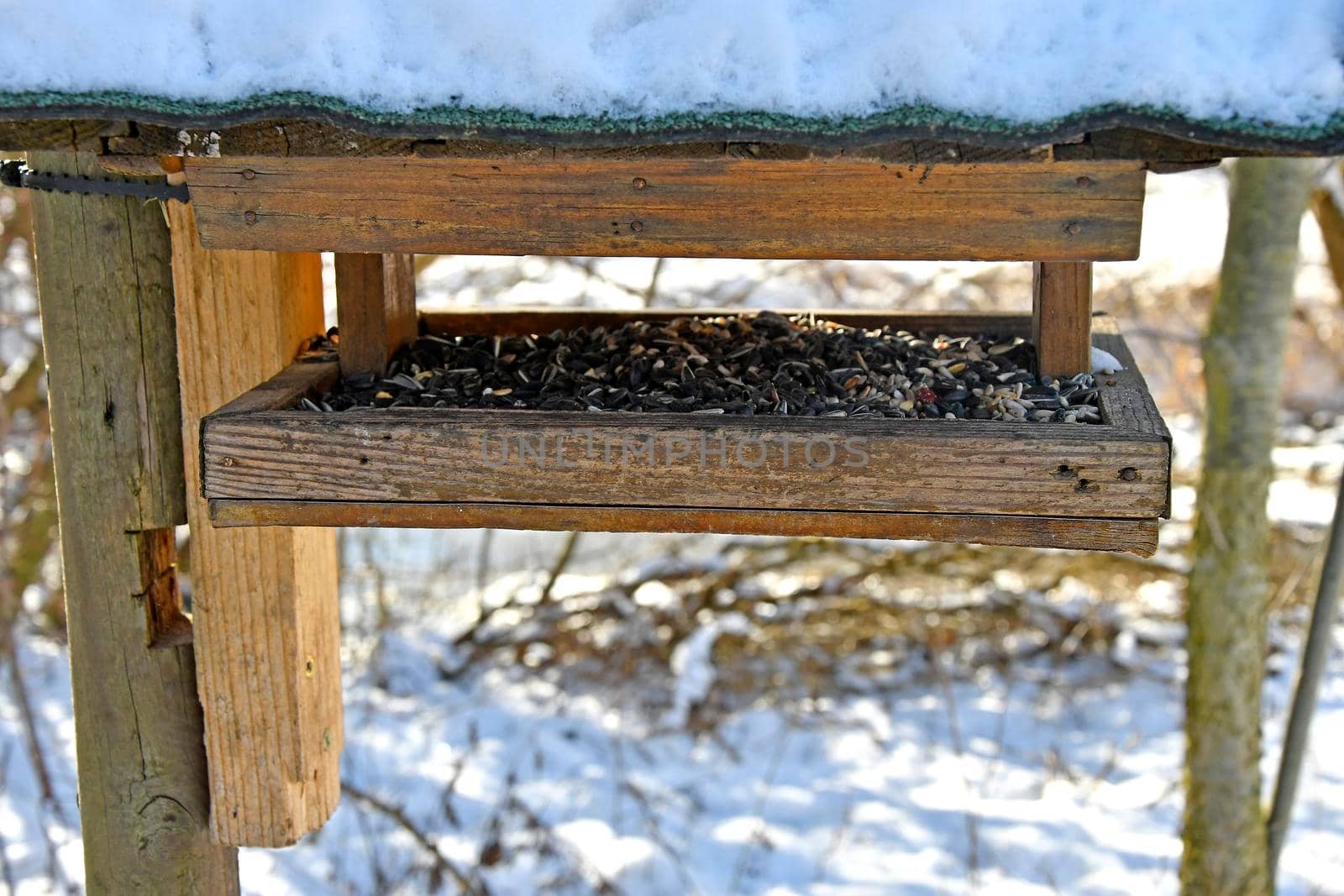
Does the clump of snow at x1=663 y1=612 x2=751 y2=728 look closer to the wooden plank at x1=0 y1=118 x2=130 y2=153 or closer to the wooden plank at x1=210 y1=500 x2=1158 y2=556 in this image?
the wooden plank at x1=210 y1=500 x2=1158 y2=556

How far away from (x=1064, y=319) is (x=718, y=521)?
0.71 meters

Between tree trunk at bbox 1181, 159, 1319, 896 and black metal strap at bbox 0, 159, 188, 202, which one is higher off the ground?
black metal strap at bbox 0, 159, 188, 202

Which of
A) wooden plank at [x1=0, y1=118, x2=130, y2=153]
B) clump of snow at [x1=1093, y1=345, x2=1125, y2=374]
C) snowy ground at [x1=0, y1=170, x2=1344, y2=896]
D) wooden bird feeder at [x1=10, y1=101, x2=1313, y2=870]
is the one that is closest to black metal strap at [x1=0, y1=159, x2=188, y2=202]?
wooden bird feeder at [x1=10, y1=101, x2=1313, y2=870]

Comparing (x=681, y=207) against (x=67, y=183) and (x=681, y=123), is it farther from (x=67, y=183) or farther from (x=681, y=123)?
(x=67, y=183)

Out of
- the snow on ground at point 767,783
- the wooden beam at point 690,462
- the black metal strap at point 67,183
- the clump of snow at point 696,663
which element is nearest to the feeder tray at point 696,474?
the wooden beam at point 690,462

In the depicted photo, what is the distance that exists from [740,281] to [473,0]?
4.19m

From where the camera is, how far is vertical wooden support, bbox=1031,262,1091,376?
6.53ft

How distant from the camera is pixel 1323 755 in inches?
196

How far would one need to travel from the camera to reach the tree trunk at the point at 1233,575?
138 inches

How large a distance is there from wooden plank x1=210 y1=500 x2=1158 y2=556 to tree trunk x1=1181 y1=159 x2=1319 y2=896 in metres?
2.14

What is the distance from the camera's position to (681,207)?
5.23ft

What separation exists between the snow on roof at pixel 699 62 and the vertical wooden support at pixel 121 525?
46 cm

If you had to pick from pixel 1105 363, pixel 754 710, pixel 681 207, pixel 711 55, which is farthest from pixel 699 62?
pixel 754 710

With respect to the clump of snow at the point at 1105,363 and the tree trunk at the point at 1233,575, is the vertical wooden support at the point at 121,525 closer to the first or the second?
the clump of snow at the point at 1105,363
